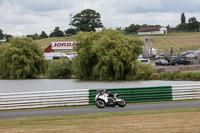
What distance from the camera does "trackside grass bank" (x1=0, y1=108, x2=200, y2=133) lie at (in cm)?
1232

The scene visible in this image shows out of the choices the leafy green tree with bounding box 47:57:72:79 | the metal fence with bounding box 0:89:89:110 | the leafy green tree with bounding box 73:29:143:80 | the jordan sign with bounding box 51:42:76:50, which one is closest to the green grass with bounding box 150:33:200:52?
the jordan sign with bounding box 51:42:76:50

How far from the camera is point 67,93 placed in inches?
844

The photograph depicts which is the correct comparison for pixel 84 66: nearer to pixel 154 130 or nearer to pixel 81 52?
pixel 81 52

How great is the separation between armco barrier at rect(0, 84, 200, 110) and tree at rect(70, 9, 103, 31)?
133 meters

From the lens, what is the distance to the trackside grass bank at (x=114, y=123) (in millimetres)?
12320

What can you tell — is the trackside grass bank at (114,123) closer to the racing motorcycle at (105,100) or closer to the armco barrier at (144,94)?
the racing motorcycle at (105,100)

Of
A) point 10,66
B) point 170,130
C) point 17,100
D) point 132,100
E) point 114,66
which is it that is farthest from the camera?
point 10,66

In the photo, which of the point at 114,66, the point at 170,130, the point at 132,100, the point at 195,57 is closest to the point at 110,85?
the point at 114,66

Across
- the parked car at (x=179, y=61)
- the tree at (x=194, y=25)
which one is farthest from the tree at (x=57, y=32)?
the parked car at (x=179, y=61)

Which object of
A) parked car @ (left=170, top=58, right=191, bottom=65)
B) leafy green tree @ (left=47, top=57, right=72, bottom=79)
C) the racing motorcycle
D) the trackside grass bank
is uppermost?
parked car @ (left=170, top=58, right=191, bottom=65)

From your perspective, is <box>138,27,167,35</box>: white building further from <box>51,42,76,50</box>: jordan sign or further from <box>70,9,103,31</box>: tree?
<box>51,42,76,50</box>: jordan sign

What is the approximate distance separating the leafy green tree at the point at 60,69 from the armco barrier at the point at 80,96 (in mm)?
40333

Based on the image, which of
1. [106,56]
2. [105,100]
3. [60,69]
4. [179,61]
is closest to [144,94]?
[105,100]

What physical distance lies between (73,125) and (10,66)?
161 feet
